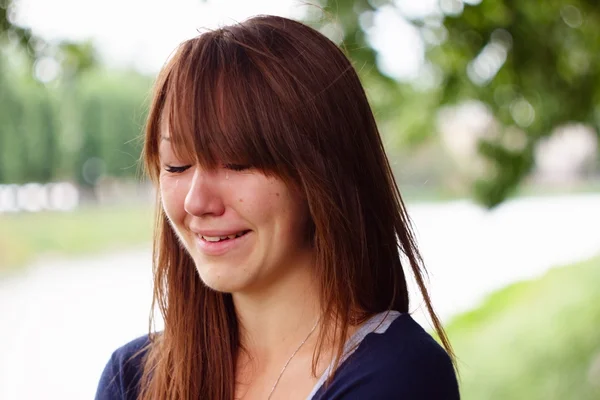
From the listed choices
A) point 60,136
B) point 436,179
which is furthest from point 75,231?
point 436,179

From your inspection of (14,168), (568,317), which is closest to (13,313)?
(14,168)

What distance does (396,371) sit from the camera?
4.23 feet

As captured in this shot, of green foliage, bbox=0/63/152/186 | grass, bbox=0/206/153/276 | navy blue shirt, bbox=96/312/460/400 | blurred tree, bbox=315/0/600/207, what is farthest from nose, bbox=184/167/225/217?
grass, bbox=0/206/153/276

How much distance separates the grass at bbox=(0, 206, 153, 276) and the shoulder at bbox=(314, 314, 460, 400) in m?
11.1

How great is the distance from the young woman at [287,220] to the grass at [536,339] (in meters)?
4.36

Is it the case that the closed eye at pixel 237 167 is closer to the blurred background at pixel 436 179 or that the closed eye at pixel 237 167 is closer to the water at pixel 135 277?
the blurred background at pixel 436 179

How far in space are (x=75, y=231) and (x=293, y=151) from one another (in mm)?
11593

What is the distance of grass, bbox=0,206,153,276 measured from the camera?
12.3 metres

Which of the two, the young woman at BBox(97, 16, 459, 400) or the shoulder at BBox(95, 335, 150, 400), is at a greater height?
the young woman at BBox(97, 16, 459, 400)

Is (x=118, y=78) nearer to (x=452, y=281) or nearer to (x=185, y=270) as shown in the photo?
(x=452, y=281)

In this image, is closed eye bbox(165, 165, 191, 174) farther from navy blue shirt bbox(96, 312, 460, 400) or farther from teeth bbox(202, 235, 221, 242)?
navy blue shirt bbox(96, 312, 460, 400)

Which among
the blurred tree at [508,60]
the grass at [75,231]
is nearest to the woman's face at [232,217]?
the blurred tree at [508,60]

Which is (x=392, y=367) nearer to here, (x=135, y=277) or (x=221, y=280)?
(x=221, y=280)

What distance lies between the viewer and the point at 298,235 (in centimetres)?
140
